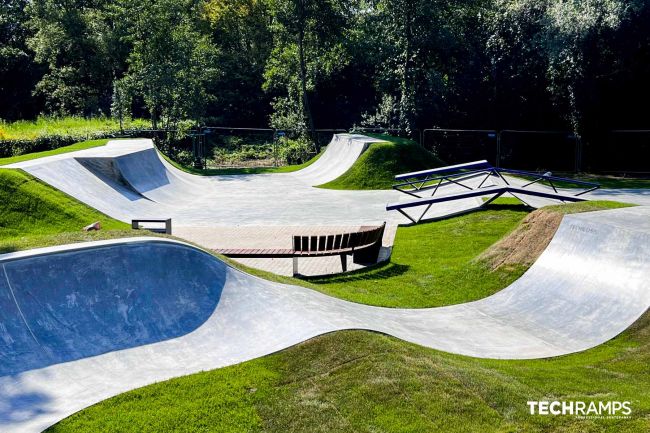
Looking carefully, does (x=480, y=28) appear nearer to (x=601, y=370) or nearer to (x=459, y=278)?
(x=459, y=278)

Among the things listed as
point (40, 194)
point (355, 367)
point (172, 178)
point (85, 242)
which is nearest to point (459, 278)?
point (355, 367)

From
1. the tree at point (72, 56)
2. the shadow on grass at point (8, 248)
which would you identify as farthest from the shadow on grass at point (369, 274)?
the tree at point (72, 56)

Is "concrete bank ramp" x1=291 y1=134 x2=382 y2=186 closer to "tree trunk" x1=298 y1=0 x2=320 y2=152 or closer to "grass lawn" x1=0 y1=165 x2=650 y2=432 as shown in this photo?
"tree trunk" x1=298 y1=0 x2=320 y2=152

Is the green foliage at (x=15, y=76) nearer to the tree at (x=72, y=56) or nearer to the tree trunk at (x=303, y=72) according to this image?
the tree at (x=72, y=56)

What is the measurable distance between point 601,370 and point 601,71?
25.7 m

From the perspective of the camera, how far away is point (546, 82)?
3247 cm

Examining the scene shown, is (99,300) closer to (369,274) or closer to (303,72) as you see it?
(369,274)

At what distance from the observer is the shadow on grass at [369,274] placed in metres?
11.7

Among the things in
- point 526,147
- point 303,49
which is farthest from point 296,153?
point 526,147

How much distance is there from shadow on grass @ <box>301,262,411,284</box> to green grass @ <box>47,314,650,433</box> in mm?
4537

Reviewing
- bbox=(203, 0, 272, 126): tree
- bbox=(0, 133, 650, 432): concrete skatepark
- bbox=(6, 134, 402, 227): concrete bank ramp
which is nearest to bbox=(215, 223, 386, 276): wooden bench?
bbox=(0, 133, 650, 432): concrete skatepark

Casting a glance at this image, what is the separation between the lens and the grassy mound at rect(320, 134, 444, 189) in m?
24.6

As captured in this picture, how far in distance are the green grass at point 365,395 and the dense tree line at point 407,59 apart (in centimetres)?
2546

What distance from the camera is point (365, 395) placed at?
591 centimetres
